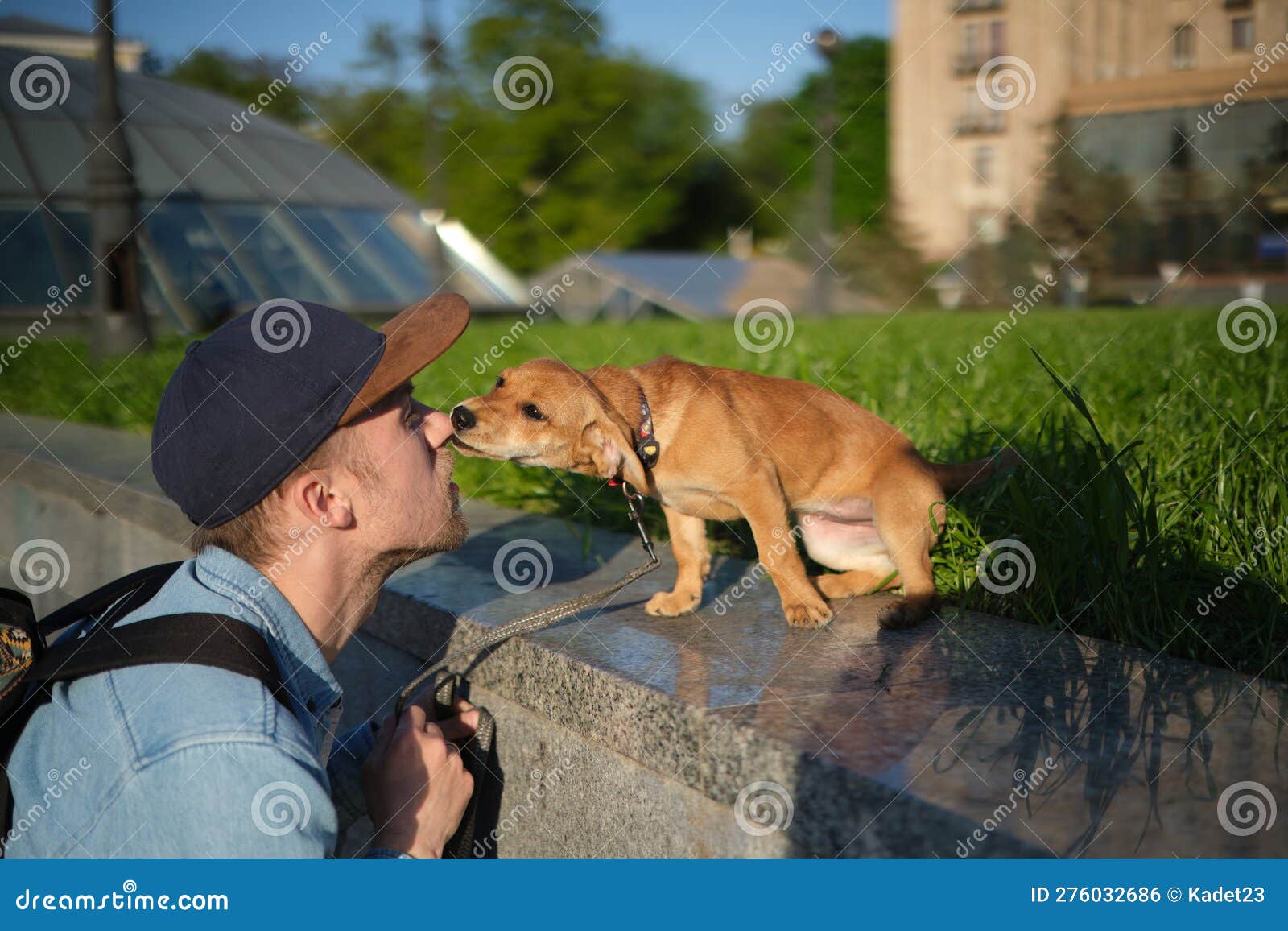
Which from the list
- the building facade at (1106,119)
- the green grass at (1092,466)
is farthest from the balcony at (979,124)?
the green grass at (1092,466)

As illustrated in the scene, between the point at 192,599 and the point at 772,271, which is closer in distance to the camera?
the point at 192,599

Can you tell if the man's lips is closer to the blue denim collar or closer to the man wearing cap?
the man wearing cap

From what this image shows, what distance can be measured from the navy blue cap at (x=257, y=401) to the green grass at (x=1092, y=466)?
6.13ft

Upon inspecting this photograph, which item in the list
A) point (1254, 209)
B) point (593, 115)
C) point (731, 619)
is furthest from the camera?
point (593, 115)

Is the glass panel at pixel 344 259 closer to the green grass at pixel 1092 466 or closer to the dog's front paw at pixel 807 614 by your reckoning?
the green grass at pixel 1092 466

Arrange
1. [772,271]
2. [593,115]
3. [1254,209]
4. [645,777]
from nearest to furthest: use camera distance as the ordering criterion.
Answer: [645,777]
[1254,209]
[772,271]
[593,115]

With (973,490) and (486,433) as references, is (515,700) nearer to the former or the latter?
(486,433)

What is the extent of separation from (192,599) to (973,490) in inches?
99.3

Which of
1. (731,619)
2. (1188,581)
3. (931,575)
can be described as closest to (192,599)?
(731,619)

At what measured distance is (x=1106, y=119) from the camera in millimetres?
37562

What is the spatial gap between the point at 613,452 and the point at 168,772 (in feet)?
5.02

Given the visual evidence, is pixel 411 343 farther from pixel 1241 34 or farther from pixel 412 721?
pixel 1241 34

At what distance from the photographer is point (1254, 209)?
3222cm

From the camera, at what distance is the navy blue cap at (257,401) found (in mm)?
1849
